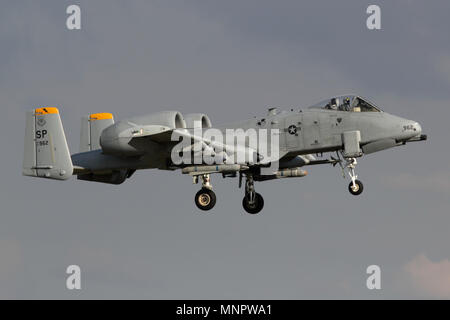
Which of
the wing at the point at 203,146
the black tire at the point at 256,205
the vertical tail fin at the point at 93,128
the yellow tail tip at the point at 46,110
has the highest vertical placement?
the yellow tail tip at the point at 46,110

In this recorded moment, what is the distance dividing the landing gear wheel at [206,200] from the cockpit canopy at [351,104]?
482cm

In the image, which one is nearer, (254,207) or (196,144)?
(196,144)

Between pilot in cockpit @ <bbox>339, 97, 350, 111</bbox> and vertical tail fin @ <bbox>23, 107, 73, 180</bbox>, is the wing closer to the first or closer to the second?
pilot in cockpit @ <bbox>339, 97, 350, 111</bbox>

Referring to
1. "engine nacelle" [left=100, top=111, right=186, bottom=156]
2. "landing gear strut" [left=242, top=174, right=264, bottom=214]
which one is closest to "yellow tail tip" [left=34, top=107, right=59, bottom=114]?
"engine nacelle" [left=100, top=111, right=186, bottom=156]

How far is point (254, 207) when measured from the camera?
114 feet

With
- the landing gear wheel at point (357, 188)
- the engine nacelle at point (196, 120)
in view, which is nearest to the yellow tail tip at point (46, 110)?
the engine nacelle at point (196, 120)

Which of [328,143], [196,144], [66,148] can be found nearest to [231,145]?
[196,144]

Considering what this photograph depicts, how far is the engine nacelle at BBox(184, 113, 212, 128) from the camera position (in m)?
34.1

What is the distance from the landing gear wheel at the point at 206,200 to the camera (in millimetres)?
33000

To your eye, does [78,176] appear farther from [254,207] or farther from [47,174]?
[254,207]

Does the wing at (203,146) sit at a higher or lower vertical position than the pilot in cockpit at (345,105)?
lower

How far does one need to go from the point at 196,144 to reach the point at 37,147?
5.54 metres

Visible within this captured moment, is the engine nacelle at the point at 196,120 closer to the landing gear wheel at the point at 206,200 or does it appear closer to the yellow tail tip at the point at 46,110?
the landing gear wheel at the point at 206,200

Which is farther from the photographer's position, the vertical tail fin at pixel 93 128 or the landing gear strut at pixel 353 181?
the vertical tail fin at pixel 93 128
